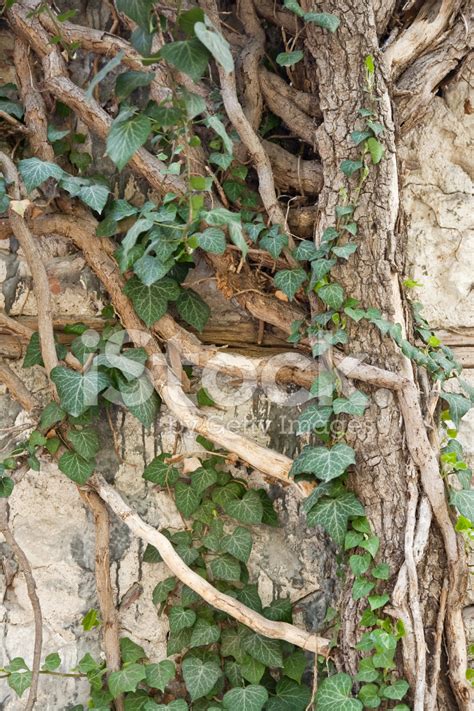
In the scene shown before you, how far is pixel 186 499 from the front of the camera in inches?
59.9

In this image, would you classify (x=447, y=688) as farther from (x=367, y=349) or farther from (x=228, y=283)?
(x=228, y=283)

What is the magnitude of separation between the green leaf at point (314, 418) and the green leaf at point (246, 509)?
0.70 ft

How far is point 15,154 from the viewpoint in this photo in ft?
5.13

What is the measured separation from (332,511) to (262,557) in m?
0.28

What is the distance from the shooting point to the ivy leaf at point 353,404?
1.35m

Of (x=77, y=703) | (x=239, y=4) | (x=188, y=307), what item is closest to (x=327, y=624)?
(x=77, y=703)

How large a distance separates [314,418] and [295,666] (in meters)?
0.52

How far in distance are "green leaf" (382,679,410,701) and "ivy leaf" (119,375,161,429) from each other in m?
0.68

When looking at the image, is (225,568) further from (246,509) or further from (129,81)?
(129,81)

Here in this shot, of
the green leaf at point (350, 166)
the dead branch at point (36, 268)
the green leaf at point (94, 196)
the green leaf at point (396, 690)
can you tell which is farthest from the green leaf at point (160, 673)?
the green leaf at point (350, 166)

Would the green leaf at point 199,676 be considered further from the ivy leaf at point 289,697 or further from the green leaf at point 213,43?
the green leaf at point 213,43

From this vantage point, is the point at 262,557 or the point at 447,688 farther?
the point at 262,557

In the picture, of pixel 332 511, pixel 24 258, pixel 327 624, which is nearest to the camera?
pixel 332 511

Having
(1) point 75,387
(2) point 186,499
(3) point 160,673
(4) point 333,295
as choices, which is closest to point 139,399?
(1) point 75,387
